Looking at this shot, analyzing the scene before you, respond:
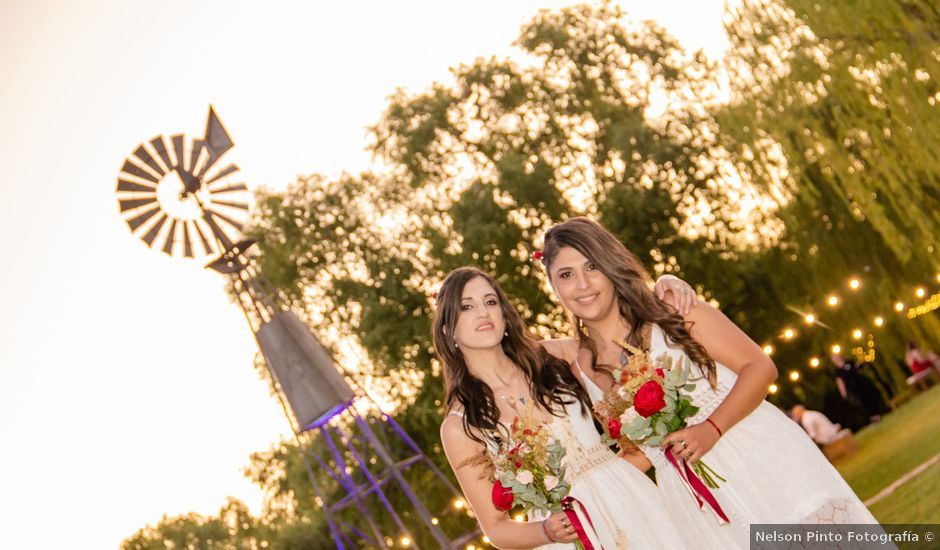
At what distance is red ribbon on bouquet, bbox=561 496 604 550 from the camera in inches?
205

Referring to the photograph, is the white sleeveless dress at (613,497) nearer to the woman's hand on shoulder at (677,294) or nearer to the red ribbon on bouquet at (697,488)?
the red ribbon on bouquet at (697,488)

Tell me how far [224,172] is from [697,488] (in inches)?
518

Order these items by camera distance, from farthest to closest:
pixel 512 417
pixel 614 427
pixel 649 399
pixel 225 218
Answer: pixel 225 218
pixel 512 417
pixel 614 427
pixel 649 399

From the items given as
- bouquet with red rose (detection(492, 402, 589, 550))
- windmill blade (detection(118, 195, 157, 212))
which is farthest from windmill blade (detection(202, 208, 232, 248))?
bouquet with red rose (detection(492, 402, 589, 550))

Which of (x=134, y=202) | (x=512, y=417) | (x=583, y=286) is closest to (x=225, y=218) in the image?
(x=134, y=202)

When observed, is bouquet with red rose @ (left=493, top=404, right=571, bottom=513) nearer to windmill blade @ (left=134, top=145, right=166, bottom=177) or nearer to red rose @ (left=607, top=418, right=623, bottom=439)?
red rose @ (left=607, top=418, right=623, bottom=439)

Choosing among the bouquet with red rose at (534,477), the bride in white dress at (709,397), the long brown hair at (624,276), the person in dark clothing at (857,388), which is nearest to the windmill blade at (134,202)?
the person in dark clothing at (857,388)

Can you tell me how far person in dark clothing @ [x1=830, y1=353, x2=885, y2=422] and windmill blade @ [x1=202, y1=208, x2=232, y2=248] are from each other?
11.1 m

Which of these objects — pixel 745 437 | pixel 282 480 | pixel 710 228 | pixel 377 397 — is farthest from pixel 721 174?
pixel 745 437

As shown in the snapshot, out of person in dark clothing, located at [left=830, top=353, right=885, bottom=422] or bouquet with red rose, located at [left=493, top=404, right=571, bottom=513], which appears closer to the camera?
bouquet with red rose, located at [left=493, top=404, right=571, bottom=513]

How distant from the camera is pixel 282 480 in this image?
2858 centimetres

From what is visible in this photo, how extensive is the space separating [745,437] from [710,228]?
19.9 m

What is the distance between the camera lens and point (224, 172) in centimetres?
1698

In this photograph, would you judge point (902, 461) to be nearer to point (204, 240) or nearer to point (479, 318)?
point (204, 240)
